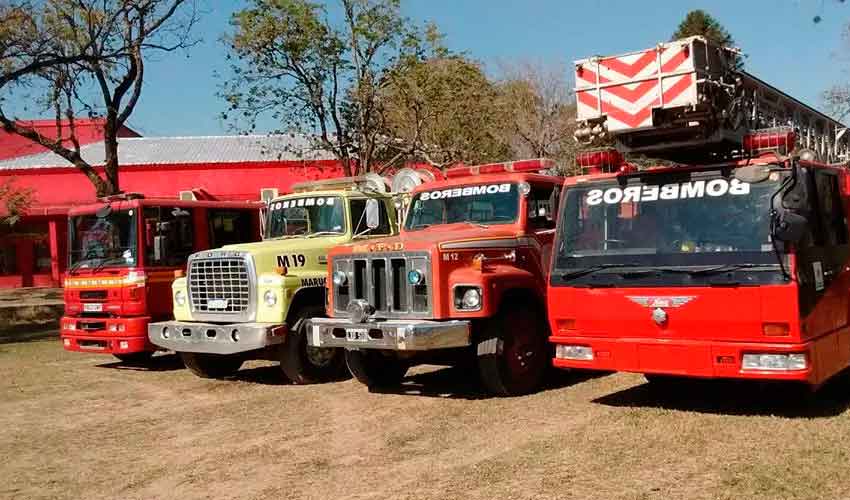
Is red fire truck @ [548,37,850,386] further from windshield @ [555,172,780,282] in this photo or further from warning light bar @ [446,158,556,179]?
warning light bar @ [446,158,556,179]

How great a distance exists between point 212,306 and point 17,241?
27.7 m

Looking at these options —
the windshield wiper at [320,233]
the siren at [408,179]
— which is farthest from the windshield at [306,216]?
the siren at [408,179]

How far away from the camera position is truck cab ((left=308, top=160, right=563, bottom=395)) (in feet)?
28.5

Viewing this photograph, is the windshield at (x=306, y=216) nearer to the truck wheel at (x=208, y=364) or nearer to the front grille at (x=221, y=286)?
the front grille at (x=221, y=286)

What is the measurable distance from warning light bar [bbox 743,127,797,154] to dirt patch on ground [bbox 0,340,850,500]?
2.23 metres

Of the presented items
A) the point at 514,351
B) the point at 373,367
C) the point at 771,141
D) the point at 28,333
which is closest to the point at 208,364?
the point at 373,367

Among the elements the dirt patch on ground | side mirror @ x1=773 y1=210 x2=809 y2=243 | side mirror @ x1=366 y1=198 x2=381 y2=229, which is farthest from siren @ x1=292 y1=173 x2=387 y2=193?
side mirror @ x1=773 y1=210 x2=809 y2=243

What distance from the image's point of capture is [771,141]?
7.29 meters

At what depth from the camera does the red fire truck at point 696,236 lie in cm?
687

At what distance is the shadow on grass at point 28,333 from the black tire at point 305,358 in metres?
10.1

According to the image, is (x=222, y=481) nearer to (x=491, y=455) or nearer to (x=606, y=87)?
(x=491, y=455)

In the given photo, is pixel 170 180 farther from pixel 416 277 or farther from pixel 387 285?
pixel 416 277

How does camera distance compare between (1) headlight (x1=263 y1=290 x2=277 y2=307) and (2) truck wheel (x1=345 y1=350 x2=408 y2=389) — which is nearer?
(2) truck wheel (x1=345 y1=350 x2=408 y2=389)

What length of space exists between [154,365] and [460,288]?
6.76m
